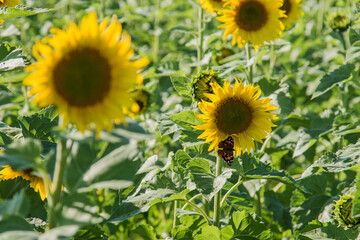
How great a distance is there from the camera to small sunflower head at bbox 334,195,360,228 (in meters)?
1.37

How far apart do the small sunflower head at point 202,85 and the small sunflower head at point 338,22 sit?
1.17 meters

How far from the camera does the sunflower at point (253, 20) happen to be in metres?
1.84

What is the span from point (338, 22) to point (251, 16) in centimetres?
72

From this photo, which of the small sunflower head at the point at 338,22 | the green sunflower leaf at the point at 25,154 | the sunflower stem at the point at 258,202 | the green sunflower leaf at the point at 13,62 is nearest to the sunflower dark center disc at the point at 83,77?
the green sunflower leaf at the point at 25,154

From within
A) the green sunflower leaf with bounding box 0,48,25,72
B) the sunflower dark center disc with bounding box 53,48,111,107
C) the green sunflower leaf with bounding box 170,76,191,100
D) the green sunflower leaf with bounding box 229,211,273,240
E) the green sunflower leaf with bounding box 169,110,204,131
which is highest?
the sunflower dark center disc with bounding box 53,48,111,107

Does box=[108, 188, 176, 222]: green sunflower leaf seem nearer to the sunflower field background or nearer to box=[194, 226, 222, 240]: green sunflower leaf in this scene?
the sunflower field background

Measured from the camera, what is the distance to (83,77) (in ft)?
2.98

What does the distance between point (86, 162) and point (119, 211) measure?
14.7 inches

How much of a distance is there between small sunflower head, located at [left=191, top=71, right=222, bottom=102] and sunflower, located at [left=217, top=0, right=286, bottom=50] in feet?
1.43

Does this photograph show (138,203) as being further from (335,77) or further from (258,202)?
(335,77)

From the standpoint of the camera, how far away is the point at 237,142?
1.43 metres

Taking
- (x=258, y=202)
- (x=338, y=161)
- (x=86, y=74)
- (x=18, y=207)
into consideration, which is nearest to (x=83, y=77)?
(x=86, y=74)

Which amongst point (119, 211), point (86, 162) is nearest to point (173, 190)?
point (119, 211)

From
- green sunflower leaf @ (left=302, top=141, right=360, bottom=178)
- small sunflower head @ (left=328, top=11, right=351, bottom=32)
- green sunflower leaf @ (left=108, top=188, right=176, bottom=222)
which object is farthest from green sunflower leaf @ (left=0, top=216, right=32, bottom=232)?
small sunflower head @ (left=328, top=11, right=351, bottom=32)
